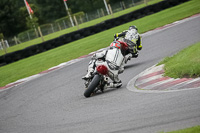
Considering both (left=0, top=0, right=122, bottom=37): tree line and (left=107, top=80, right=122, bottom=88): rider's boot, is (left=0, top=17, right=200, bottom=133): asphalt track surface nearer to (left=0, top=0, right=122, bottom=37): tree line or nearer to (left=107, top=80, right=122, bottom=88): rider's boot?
(left=107, top=80, right=122, bottom=88): rider's boot

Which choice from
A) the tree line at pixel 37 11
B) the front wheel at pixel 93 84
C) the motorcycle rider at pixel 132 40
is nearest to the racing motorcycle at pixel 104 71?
the front wheel at pixel 93 84

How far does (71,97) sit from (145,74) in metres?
1.86

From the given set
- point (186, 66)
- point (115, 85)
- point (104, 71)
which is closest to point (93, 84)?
point (104, 71)

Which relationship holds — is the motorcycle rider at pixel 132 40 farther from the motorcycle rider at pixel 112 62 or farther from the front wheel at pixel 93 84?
the front wheel at pixel 93 84

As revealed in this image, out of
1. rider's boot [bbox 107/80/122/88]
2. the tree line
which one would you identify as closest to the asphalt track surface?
rider's boot [bbox 107/80/122/88]

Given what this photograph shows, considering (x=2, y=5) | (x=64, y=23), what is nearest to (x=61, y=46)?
(x=64, y=23)

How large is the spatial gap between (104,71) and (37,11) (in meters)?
65.3

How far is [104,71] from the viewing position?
8070 millimetres

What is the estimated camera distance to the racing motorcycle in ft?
26.4

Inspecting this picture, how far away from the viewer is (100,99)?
7.69 meters

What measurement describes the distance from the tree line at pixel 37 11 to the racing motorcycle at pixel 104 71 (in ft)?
184

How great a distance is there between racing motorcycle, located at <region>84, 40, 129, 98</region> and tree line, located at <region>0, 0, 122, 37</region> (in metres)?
56.2

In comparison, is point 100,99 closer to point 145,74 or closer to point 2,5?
point 145,74

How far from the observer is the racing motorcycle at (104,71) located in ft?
26.4
